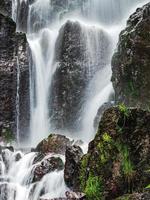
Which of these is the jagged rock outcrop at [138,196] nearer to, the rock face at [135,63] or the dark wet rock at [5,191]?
the dark wet rock at [5,191]

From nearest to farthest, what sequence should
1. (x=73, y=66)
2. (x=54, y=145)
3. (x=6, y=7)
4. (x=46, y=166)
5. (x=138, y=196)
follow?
(x=138, y=196)
(x=46, y=166)
(x=54, y=145)
(x=73, y=66)
(x=6, y=7)

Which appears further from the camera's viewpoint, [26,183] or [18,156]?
[18,156]

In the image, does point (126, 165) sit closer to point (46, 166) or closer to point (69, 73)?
point (46, 166)

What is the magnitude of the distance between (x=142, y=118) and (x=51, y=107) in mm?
16271

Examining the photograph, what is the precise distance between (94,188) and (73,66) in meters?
18.8

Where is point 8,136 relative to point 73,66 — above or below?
below

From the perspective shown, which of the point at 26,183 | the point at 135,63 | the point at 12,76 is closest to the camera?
the point at 26,183

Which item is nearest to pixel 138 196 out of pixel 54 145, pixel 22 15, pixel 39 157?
pixel 39 157

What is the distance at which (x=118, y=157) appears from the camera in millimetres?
12547

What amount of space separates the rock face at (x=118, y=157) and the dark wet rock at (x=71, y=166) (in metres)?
0.98

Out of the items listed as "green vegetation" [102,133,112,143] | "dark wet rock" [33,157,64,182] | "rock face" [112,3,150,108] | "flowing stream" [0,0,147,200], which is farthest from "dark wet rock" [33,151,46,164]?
"flowing stream" [0,0,147,200]

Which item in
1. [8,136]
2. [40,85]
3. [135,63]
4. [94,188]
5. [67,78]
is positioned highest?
[135,63]

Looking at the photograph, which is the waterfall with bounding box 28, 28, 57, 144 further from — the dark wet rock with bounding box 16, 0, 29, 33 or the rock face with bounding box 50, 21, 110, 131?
the dark wet rock with bounding box 16, 0, 29, 33

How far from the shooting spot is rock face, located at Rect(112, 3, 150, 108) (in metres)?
20.0
